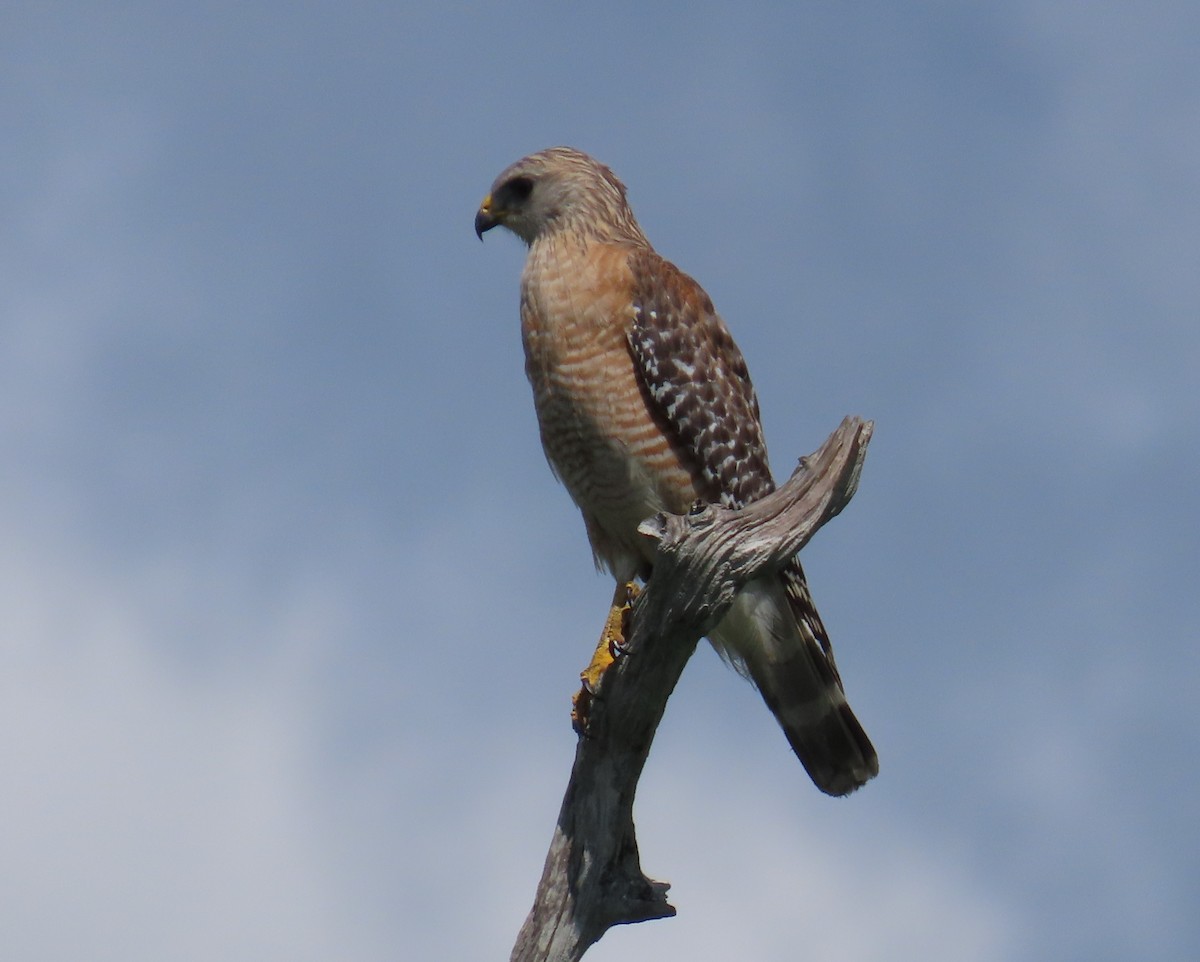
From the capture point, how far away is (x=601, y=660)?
6.21m

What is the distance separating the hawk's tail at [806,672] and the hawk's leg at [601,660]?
81 cm

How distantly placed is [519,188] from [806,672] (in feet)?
9.26

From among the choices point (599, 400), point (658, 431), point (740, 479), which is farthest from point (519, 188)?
point (740, 479)

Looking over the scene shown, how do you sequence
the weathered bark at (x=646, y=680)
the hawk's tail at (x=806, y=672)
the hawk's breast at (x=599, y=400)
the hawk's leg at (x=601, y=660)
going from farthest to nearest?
the hawk's tail at (x=806, y=672), the hawk's breast at (x=599, y=400), the hawk's leg at (x=601, y=660), the weathered bark at (x=646, y=680)

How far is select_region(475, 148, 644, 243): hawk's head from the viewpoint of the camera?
24.7 feet

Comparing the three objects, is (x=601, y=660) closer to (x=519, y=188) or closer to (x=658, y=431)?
(x=658, y=431)

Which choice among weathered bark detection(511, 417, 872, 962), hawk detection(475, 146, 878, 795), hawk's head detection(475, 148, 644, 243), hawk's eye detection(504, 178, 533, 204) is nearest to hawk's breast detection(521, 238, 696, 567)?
hawk detection(475, 146, 878, 795)

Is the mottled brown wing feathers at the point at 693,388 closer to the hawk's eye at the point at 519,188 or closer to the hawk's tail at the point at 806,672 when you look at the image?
the hawk's tail at the point at 806,672

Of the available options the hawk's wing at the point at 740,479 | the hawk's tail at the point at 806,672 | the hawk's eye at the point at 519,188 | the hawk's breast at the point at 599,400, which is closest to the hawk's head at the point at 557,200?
the hawk's eye at the point at 519,188

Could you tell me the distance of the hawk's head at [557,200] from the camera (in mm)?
7539

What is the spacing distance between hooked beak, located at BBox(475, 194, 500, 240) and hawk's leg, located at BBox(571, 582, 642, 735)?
7.84 ft

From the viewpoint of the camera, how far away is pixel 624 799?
6.01 m

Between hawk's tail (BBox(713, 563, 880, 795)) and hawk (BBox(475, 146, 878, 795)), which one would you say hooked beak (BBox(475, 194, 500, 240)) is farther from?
hawk's tail (BBox(713, 563, 880, 795))

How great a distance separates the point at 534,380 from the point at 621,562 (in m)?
0.94
